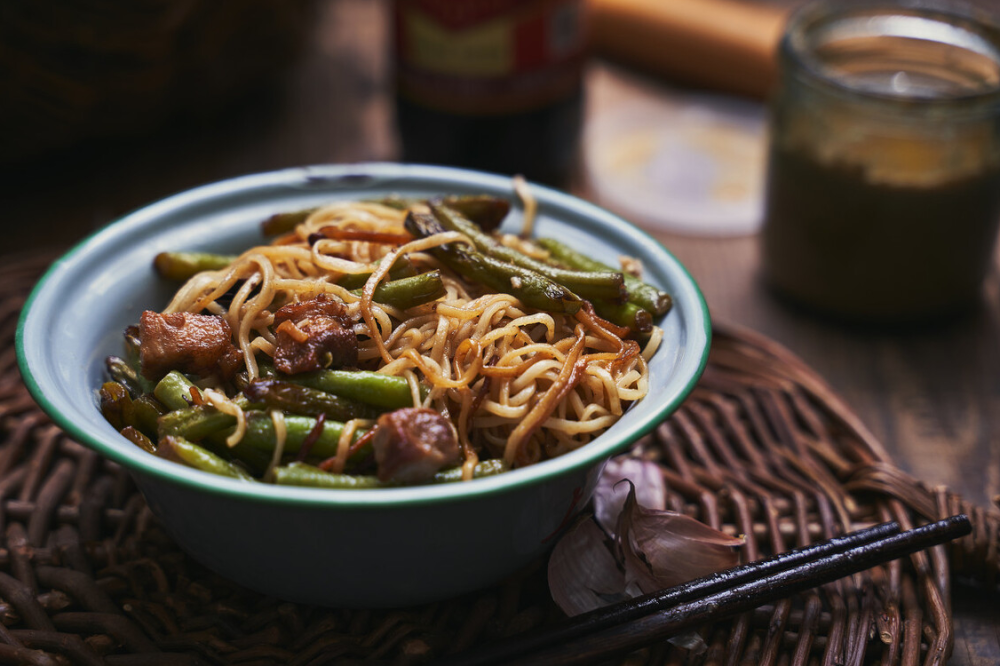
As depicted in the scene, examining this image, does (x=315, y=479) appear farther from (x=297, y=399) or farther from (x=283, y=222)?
(x=283, y=222)

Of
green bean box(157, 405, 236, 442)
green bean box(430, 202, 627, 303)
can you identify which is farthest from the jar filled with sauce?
green bean box(157, 405, 236, 442)

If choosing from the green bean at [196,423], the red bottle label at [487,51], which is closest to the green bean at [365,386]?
the green bean at [196,423]

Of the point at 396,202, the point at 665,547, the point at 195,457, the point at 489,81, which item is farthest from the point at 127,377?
the point at 489,81

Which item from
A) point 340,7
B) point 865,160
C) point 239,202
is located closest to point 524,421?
point 239,202

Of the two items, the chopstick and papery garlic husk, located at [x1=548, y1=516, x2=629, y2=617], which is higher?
the chopstick

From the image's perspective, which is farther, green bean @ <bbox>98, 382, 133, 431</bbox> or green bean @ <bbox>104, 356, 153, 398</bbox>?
green bean @ <bbox>104, 356, 153, 398</bbox>

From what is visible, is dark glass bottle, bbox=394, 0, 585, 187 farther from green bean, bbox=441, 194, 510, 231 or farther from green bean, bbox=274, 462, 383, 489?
green bean, bbox=274, 462, 383, 489

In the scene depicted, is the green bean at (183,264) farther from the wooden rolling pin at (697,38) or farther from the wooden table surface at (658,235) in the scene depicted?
the wooden rolling pin at (697,38)
